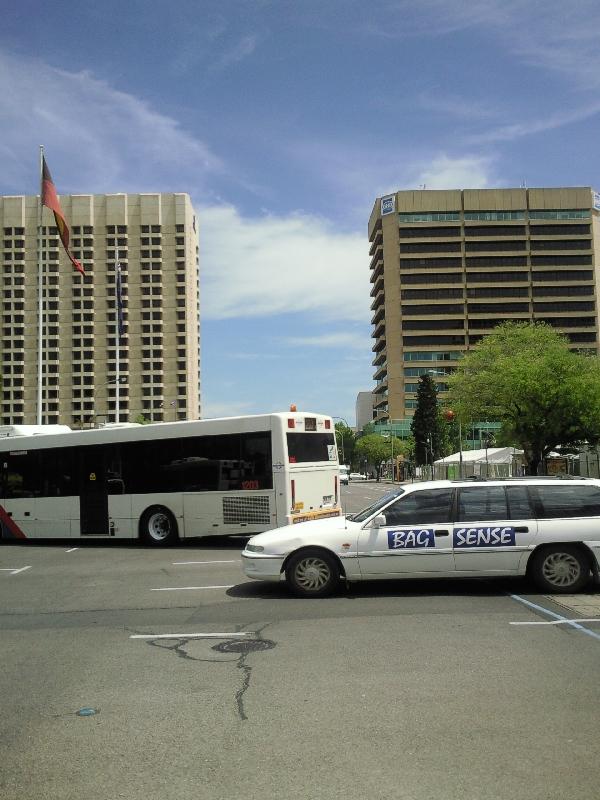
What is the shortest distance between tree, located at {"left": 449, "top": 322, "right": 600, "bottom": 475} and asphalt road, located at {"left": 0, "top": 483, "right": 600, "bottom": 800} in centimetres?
3196

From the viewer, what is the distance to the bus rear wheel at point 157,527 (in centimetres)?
1814

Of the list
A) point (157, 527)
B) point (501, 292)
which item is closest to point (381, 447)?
point (501, 292)

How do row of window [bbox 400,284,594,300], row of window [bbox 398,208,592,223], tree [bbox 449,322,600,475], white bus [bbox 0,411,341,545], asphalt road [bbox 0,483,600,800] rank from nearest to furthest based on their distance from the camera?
asphalt road [bbox 0,483,600,800] → white bus [bbox 0,411,341,545] → tree [bbox 449,322,600,475] → row of window [bbox 400,284,594,300] → row of window [bbox 398,208,592,223]

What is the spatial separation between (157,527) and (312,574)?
887cm

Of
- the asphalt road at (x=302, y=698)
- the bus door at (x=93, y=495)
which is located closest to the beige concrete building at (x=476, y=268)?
the bus door at (x=93, y=495)

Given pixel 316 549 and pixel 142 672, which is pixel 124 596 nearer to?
pixel 316 549

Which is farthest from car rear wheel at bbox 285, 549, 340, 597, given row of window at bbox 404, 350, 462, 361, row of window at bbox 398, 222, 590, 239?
row of window at bbox 398, 222, 590, 239

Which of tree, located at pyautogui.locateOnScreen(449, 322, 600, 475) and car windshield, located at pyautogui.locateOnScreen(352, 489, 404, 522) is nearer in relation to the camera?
Answer: car windshield, located at pyautogui.locateOnScreen(352, 489, 404, 522)

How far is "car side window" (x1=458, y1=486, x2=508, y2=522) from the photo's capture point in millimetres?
10242

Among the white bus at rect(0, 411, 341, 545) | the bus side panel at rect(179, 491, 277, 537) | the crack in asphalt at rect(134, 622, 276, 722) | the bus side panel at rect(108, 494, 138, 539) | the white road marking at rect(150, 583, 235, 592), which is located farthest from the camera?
the bus side panel at rect(108, 494, 138, 539)

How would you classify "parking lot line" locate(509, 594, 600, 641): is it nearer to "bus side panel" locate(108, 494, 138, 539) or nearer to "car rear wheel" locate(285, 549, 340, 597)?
"car rear wheel" locate(285, 549, 340, 597)

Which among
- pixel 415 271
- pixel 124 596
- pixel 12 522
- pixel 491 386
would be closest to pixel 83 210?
pixel 415 271

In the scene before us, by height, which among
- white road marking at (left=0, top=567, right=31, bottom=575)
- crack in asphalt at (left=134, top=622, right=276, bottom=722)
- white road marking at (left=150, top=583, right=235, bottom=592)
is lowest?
white road marking at (left=0, top=567, right=31, bottom=575)

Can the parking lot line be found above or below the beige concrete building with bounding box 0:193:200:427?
below
